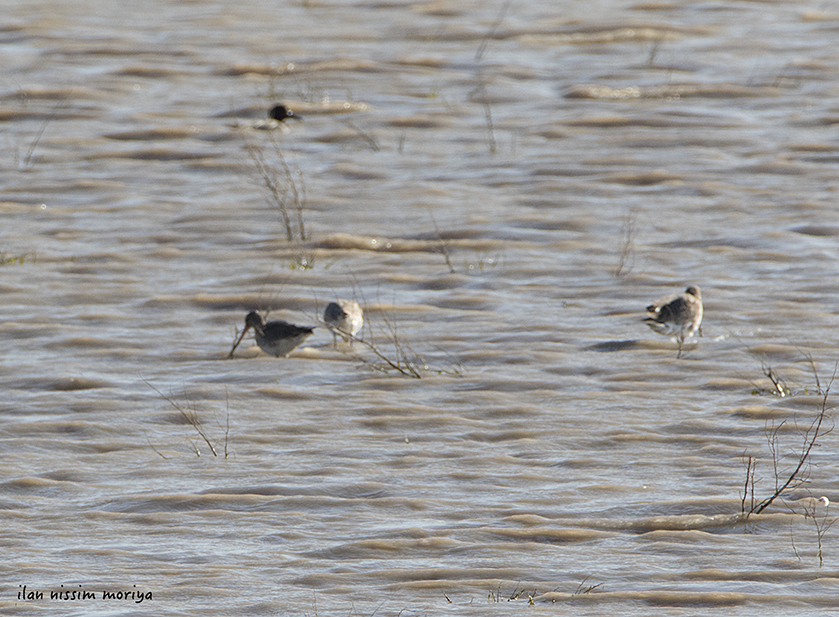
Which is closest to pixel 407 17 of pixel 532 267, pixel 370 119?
pixel 370 119

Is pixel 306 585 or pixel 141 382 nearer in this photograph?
pixel 306 585

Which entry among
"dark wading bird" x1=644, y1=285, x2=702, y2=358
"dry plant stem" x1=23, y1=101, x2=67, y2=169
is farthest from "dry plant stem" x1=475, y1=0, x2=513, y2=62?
"dark wading bird" x1=644, y1=285, x2=702, y2=358

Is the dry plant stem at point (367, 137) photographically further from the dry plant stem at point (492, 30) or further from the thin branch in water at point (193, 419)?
the thin branch in water at point (193, 419)

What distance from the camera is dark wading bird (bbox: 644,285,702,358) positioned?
7.96 meters

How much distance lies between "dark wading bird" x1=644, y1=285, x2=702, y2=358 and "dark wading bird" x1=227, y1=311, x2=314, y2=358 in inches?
73.9

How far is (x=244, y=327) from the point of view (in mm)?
8461

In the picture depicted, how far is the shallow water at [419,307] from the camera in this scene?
5.23 m

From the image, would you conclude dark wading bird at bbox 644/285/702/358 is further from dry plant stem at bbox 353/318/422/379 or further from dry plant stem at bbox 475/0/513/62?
dry plant stem at bbox 475/0/513/62

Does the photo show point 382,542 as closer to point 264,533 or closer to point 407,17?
point 264,533

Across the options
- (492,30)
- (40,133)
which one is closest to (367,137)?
(40,133)

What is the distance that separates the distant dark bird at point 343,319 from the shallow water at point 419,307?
0.12 m

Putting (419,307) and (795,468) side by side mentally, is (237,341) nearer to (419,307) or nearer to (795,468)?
(419,307)

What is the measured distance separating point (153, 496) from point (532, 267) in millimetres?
4374

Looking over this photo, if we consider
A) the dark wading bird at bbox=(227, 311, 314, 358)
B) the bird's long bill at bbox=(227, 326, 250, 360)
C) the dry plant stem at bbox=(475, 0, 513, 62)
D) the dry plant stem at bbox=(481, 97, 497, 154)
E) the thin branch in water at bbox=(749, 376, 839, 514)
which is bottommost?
the dry plant stem at bbox=(475, 0, 513, 62)
